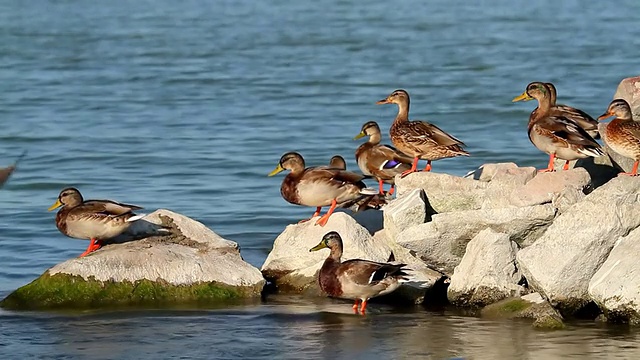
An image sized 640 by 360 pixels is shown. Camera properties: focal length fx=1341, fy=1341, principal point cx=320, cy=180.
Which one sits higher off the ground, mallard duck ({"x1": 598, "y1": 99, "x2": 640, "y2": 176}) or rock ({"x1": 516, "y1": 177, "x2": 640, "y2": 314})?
mallard duck ({"x1": 598, "y1": 99, "x2": 640, "y2": 176})

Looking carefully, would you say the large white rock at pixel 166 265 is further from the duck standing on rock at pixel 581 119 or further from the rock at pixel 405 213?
the duck standing on rock at pixel 581 119

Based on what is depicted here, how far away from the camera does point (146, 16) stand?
50250mm

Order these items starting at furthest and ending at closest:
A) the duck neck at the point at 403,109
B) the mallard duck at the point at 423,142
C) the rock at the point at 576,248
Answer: the duck neck at the point at 403,109
the mallard duck at the point at 423,142
the rock at the point at 576,248

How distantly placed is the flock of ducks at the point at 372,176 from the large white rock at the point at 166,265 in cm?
48

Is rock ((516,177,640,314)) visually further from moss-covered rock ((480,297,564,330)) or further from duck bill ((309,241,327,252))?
duck bill ((309,241,327,252))

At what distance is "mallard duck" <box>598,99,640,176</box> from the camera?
Answer: 12367mm

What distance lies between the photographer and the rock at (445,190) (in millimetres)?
12586

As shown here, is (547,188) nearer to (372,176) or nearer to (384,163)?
(384,163)

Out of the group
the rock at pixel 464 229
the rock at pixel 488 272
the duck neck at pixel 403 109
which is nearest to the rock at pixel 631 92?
the duck neck at pixel 403 109

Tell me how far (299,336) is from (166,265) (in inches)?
73.0

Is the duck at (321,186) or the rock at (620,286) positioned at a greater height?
the duck at (321,186)

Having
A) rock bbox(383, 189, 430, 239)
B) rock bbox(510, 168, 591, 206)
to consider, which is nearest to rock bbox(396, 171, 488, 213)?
rock bbox(383, 189, 430, 239)

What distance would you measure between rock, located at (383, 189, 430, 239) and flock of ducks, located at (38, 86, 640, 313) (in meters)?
0.58

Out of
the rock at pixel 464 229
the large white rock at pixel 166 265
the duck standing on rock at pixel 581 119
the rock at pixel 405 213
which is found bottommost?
the large white rock at pixel 166 265
